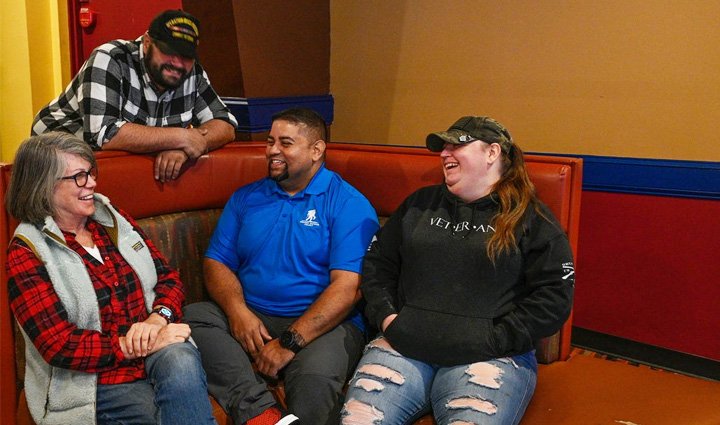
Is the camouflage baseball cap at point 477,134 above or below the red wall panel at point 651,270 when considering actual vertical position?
above

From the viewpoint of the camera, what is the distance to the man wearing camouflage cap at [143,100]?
2385 millimetres

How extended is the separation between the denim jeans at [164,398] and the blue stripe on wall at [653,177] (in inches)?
63.1

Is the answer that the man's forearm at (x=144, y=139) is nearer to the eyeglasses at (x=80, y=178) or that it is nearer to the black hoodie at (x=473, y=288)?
the eyeglasses at (x=80, y=178)

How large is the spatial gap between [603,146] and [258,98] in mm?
1496

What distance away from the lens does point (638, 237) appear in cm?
263

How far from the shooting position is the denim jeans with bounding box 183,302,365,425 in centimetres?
198

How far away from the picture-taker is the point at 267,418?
1.94 m

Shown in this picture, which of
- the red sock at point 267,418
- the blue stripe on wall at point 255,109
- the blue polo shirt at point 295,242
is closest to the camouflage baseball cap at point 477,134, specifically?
the blue polo shirt at point 295,242

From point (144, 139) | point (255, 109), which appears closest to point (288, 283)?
point (144, 139)

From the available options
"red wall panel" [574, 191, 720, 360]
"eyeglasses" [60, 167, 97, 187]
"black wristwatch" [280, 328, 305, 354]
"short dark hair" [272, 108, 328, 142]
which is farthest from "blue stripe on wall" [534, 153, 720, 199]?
"eyeglasses" [60, 167, 97, 187]

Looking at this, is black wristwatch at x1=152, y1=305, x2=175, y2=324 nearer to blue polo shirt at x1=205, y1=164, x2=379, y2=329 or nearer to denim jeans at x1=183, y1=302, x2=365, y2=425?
denim jeans at x1=183, y1=302, x2=365, y2=425

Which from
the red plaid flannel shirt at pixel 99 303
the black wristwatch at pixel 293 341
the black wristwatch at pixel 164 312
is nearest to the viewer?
the red plaid flannel shirt at pixel 99 303

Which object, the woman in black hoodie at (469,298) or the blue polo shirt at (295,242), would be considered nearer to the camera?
the woman in black hoodie at (469,298)

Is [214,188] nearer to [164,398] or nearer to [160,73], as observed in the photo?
[160,73]
